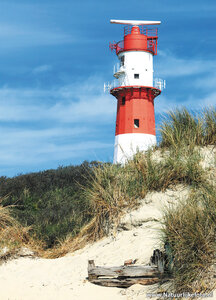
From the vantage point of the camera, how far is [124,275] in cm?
739

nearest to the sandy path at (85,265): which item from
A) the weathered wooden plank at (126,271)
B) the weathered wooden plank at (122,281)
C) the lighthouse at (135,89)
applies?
the weathered wooden plank at (122,281)

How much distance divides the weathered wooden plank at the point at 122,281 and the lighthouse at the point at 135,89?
15.7m

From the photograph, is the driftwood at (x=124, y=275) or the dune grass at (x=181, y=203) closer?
the dune grass at (x=181, y=203)

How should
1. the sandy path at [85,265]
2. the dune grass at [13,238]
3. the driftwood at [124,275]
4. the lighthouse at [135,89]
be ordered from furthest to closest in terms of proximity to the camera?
the lighthouse at [135,89] < the dune grass at [13,238] < the sandy path at [85,265] < the driftwood at [124,275]

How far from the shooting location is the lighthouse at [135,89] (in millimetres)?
23609

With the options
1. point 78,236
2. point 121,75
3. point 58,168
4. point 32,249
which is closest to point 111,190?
point 78,236

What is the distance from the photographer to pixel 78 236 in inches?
404

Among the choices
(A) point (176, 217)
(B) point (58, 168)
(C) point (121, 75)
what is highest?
(C) point (121, 75)

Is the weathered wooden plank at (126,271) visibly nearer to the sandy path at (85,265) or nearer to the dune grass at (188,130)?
the sandy path at (85,265)

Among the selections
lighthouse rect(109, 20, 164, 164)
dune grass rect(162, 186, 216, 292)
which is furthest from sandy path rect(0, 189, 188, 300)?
lighthouse rect(109, 20, 164, 164)

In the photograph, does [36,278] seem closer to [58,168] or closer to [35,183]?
[35,183]

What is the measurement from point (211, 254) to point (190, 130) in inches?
192

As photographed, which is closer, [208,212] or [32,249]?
[208,212]

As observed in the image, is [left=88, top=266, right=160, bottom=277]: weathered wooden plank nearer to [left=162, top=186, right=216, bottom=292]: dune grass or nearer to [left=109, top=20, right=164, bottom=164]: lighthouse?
[left=162, top=186, right=216, bottom=292]: dune grass
